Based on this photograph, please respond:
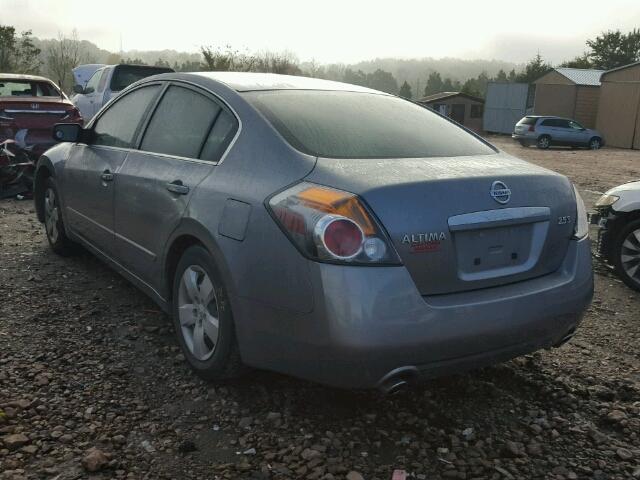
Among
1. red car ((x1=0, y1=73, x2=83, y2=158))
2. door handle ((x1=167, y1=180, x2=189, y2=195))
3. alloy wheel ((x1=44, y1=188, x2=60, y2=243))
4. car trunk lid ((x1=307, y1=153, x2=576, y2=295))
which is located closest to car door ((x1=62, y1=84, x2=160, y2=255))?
alloy wheel ((x1=44, y1=188, x2=60, y2=243))

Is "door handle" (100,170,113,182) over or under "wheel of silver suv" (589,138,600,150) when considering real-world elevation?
over

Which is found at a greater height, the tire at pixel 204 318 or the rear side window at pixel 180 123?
the rear side window at pixel 180 123

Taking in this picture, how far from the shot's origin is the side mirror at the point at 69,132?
4664 millimetres

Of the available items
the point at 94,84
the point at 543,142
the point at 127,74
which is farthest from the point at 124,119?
the point at 543,142

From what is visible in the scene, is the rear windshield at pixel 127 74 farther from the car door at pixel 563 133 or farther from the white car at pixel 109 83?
the car door at pixel 563 133

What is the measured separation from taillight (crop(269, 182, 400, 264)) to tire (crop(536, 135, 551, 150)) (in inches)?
1138

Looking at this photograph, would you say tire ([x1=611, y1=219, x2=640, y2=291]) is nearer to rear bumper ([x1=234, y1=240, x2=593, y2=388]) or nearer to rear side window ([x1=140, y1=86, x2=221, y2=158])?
rear bumper ([x1=234, y1=240, x2=593, y2=388])

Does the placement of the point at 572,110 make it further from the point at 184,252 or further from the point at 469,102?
the point at 184,252

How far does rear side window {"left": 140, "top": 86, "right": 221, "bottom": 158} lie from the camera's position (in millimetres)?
3436

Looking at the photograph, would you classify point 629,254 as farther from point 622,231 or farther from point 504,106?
point 504,106

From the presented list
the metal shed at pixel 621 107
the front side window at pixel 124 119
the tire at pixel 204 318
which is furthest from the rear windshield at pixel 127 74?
the metal shed at pixel 621 107

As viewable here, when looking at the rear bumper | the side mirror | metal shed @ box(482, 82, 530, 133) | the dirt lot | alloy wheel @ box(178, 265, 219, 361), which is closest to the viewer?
the rear bumper

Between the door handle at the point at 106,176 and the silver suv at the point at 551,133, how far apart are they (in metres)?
27.8

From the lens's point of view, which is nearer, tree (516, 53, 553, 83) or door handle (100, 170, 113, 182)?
door handle (100, 170, 113, 182)
